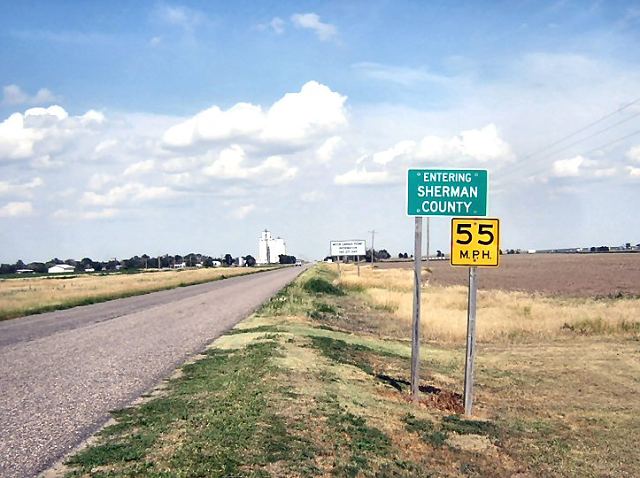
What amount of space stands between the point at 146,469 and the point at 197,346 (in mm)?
10528

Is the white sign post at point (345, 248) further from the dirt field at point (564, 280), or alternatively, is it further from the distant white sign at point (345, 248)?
the dirt field at point (564, 280)

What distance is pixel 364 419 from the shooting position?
9008 millimetres

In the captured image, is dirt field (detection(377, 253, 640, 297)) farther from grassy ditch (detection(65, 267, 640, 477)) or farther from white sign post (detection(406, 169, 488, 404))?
white sign post (detection(406, 169, 488, 404))

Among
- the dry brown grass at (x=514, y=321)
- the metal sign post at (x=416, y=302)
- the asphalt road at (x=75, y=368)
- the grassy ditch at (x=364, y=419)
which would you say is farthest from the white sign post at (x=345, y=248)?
the metal sign post at (x=416, y=302)

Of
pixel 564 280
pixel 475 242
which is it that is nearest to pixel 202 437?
pixel 475 242

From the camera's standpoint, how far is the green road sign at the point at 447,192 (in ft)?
33.9

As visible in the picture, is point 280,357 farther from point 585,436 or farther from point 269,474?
point 269,474

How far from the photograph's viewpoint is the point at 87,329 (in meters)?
20.9

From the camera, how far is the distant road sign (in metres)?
10.0

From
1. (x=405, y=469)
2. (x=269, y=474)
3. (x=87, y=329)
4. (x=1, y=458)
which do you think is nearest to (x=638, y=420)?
(x=405, y=469)

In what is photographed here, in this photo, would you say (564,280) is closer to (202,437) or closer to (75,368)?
(75,368)

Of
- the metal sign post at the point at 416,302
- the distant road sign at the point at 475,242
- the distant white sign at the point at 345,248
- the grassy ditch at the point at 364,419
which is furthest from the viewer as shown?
the distant white sign at the point at 345,248

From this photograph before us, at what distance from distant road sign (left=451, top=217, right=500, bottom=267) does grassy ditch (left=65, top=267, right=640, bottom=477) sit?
2270 millimetres

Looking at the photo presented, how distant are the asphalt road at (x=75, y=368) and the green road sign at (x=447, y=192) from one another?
5015 mm
